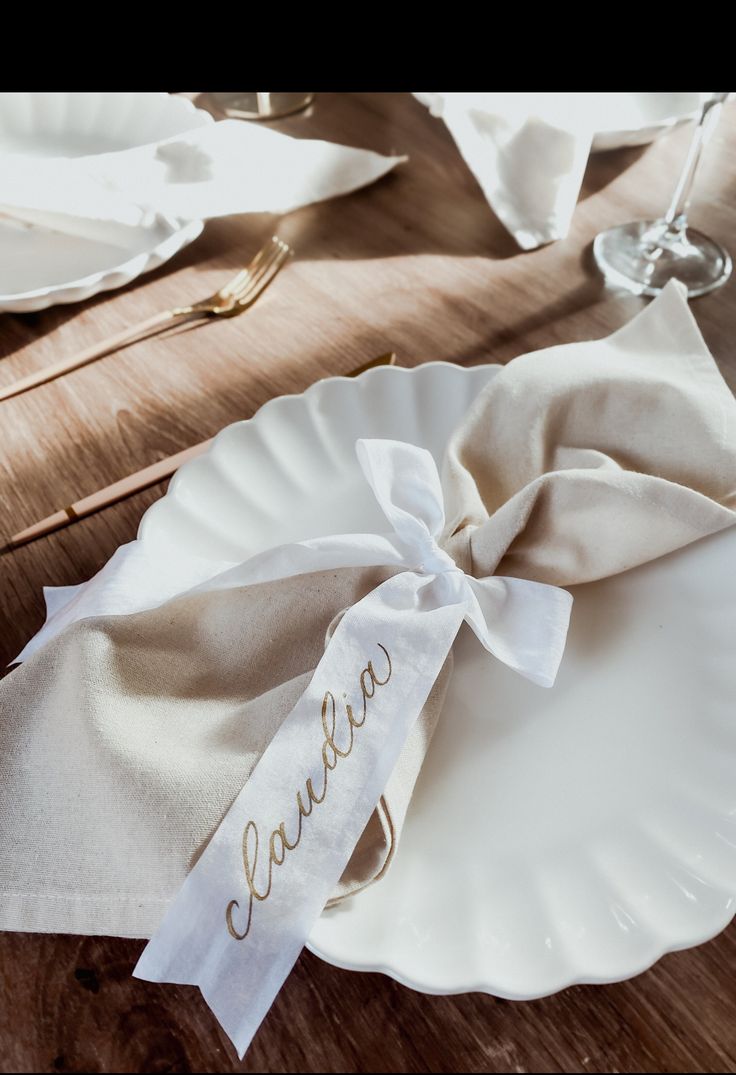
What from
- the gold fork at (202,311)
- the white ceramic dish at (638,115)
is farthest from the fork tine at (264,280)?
the white ceramic dish at (638,115)

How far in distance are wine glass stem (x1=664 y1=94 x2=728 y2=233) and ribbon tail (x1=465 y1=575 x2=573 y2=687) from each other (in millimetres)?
401

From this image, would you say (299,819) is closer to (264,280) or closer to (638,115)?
(264,280)

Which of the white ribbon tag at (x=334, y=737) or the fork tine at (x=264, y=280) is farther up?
the fork tine at (x=264, y=280)

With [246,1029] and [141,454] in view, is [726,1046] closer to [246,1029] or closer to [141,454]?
[246,1029]

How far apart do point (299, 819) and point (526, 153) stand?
578 millimetres

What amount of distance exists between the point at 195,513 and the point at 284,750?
17 cm

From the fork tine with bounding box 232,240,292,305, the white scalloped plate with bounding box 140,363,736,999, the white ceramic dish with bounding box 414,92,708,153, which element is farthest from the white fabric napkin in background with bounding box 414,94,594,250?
the white scalloped plate with bounding box 140,363,736,999

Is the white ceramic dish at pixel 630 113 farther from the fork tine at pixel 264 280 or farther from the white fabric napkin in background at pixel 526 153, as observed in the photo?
the fork tine at pixel 264 280

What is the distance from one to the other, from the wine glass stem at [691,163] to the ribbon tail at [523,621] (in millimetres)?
401

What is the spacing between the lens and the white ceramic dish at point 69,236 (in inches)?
24.8

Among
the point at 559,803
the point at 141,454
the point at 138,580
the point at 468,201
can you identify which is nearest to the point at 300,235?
the point at 468,201

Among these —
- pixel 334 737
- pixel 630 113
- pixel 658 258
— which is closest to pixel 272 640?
pixel 334 737

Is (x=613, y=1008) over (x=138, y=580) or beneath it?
beneath
